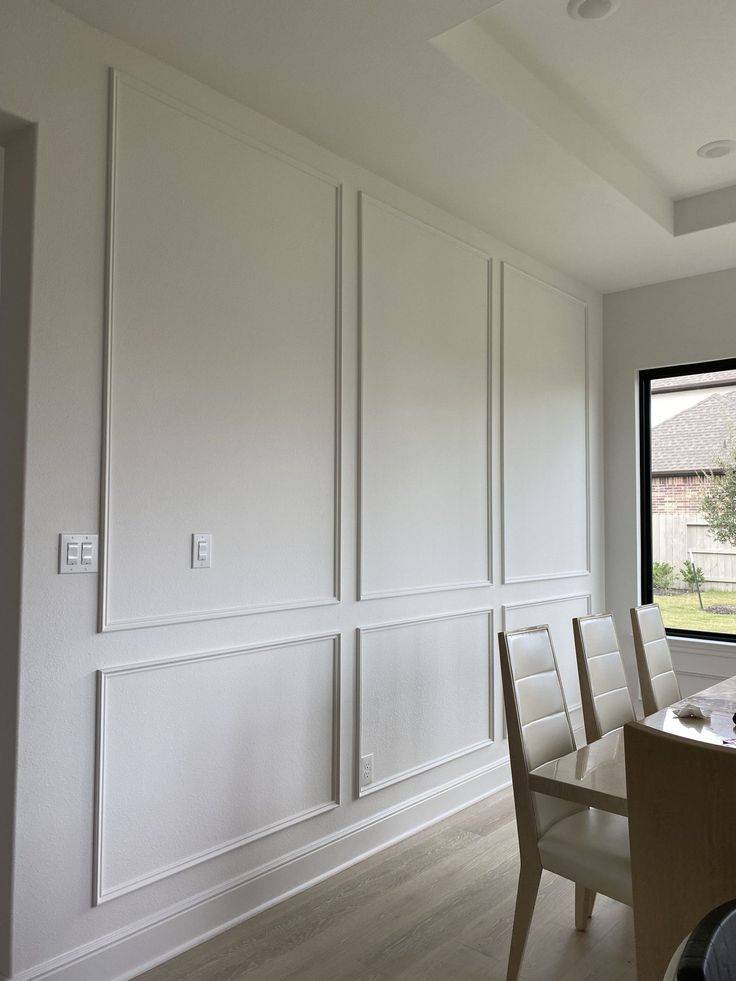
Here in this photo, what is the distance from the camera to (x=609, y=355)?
4789 mm

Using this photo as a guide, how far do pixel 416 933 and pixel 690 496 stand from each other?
3.13m

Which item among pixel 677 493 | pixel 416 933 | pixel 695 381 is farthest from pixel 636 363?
pixel 416 933

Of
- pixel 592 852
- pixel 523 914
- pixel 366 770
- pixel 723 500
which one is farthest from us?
pixel 723 500

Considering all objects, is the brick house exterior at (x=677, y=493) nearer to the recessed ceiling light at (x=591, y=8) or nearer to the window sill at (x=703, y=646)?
the window sill at (x=703, y=646)

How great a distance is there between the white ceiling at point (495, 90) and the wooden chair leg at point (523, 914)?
97.2 inches

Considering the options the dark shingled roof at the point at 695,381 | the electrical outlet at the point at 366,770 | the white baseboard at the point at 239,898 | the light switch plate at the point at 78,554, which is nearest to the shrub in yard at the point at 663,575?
the dark shingled roof at the point at 695,381

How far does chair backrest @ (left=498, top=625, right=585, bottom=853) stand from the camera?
2.11 meters

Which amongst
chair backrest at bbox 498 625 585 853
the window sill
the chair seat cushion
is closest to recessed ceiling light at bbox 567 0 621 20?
chair backrest at bbox 498 625 585 853

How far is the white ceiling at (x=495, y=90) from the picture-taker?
2.18 meters

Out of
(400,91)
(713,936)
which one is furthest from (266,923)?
(400,91)

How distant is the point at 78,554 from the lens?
6.89 feet

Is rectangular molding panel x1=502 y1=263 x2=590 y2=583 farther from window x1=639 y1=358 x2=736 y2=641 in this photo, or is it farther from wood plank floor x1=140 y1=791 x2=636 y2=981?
wood plank floor x1=140 y1=791 x2=636 y2=981

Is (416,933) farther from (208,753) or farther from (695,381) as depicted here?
(695,381)

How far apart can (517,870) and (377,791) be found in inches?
24.2
